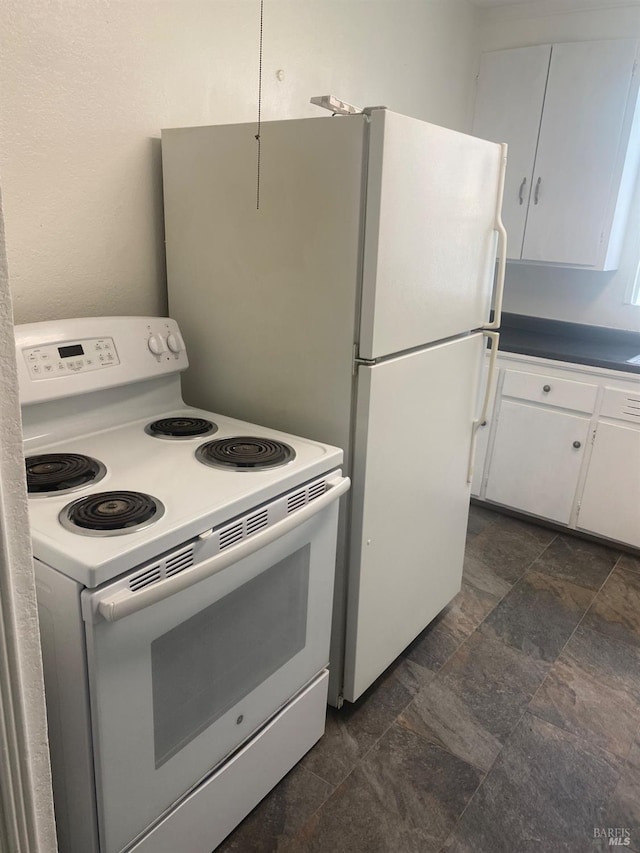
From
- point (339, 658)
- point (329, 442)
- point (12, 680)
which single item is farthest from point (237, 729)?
point (12, 680)

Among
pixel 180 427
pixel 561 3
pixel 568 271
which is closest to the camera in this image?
pixel 180 427

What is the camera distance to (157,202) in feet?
6.22

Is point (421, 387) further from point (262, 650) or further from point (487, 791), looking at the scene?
point (487, 791)

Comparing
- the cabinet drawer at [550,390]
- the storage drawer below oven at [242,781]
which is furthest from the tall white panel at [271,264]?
the cabinet drawer at [550,390]

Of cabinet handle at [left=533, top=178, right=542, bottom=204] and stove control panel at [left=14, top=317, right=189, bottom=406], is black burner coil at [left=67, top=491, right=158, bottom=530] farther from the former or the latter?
cabinet handle at [left=533, top=178, right=542, bottom=204]

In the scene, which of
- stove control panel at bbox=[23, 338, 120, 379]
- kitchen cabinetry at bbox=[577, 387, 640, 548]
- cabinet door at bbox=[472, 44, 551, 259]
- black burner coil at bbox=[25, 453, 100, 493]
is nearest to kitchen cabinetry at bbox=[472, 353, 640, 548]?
kitchen cabinetry at bbox=[577, 387, 640, 548]

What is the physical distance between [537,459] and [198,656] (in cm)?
223

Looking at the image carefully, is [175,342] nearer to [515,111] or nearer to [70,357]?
[70,357]

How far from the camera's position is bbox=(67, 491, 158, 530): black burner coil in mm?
1134

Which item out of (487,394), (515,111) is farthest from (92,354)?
(515,111)

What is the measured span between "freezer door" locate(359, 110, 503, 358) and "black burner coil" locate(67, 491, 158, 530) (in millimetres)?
678

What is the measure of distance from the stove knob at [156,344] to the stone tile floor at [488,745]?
3.87 ft

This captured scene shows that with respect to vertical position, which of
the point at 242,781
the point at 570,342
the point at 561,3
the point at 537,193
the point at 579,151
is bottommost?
the point at 242,781

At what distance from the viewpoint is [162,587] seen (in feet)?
3.58
